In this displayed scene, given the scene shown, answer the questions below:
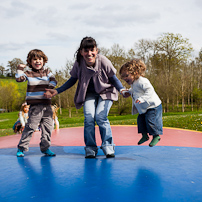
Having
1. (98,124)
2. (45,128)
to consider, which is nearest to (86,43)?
(98,124)

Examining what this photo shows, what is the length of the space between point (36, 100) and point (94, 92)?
837 mm

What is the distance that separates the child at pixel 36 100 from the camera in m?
3.60

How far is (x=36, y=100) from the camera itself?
3598 millimetres

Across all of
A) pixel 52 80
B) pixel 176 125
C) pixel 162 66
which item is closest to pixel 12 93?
pixel 162 66

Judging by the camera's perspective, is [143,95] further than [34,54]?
No

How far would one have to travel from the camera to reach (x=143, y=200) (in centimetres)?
188

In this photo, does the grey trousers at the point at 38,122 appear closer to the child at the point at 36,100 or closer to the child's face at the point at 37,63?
the child at the point at 36,100

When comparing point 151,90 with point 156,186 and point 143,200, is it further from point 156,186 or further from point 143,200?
point 143,200

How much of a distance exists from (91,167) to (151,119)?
3.22ft

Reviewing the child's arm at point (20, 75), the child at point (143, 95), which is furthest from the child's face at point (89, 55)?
the child's arm at point (20, 75)

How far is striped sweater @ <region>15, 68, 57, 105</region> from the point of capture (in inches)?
142

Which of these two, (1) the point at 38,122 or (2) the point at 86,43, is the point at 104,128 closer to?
(1) the point at 38,122

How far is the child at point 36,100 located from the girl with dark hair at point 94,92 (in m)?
0.16

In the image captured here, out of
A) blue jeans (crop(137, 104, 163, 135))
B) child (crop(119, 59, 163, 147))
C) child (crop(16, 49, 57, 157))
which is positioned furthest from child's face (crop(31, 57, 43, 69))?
blue jeans (crop(137, 104, 163, 135))
